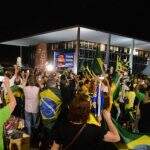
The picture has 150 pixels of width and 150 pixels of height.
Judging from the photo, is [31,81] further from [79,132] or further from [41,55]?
[41,55]

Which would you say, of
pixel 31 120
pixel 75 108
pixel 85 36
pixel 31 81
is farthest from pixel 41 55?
pixel 75 108

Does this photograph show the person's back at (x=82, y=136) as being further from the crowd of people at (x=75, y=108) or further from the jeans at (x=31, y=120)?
the jeans at (x=31, y=120)

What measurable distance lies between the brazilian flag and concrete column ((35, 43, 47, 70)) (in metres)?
22.9

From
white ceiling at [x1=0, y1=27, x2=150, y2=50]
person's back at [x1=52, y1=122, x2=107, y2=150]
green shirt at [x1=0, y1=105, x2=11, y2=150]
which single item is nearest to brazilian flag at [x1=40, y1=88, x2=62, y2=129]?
green shirt at [x1=0, y1=105, x2=11, y2=150]

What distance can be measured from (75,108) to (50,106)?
167 inches

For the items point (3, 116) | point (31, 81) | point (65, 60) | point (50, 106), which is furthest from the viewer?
point (65, 60)

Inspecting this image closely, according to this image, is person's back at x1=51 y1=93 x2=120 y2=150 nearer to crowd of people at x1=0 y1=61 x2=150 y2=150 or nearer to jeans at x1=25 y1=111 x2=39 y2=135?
crowd of people at x1=0 y1=61 x2=150 y2=150

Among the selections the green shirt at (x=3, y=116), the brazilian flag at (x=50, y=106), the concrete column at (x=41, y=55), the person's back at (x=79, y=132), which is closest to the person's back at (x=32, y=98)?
the brazilian flag at (x=50, y=106)

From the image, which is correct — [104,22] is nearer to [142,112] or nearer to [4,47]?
[142,112]

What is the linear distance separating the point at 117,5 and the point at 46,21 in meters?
5.48

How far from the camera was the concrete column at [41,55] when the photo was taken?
3116cm

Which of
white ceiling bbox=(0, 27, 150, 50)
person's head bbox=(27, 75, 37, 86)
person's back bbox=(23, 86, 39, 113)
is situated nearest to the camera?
person's back bbox=(23, 86, 39, 113)

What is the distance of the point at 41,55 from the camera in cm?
3161

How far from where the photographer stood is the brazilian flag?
7.68 meters
